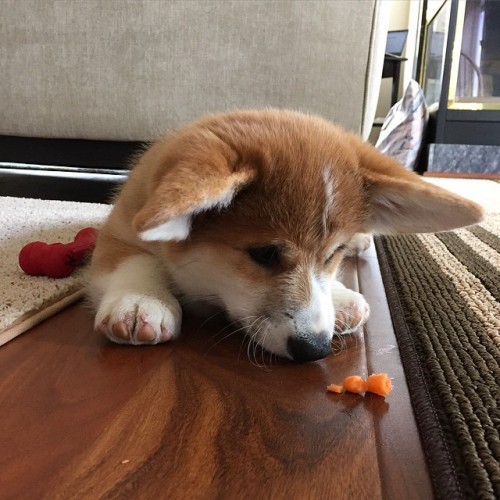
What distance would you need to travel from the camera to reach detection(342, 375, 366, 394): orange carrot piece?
0.80 meters

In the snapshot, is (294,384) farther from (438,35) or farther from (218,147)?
(438,35)

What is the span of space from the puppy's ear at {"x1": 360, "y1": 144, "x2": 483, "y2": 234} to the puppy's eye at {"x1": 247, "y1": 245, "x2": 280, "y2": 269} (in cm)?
24

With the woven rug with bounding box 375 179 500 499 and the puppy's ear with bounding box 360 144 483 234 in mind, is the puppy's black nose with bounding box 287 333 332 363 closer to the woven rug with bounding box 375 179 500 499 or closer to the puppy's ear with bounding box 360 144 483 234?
the woven rug with bounding box 375 179 500 499

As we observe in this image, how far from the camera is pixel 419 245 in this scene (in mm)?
1760

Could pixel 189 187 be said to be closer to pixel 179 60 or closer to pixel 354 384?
pixel 354 384

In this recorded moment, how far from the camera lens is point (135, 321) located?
3.04 feet

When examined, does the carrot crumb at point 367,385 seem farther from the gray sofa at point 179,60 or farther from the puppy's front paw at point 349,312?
the gray sofa at point 179,60

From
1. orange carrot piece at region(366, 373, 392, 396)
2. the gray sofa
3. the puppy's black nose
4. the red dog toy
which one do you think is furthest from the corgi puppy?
the gray sofa

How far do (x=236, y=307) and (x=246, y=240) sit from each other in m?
0.12

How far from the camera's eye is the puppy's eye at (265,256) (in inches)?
37.2

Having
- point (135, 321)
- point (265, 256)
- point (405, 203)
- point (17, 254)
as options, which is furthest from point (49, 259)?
point (405, 203)

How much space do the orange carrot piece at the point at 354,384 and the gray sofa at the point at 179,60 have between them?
136cm

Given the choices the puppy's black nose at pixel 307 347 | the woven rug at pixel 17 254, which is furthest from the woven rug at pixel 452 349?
the woven rug at pixel 17 254

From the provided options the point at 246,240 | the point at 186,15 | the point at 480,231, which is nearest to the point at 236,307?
the point at 246,240
